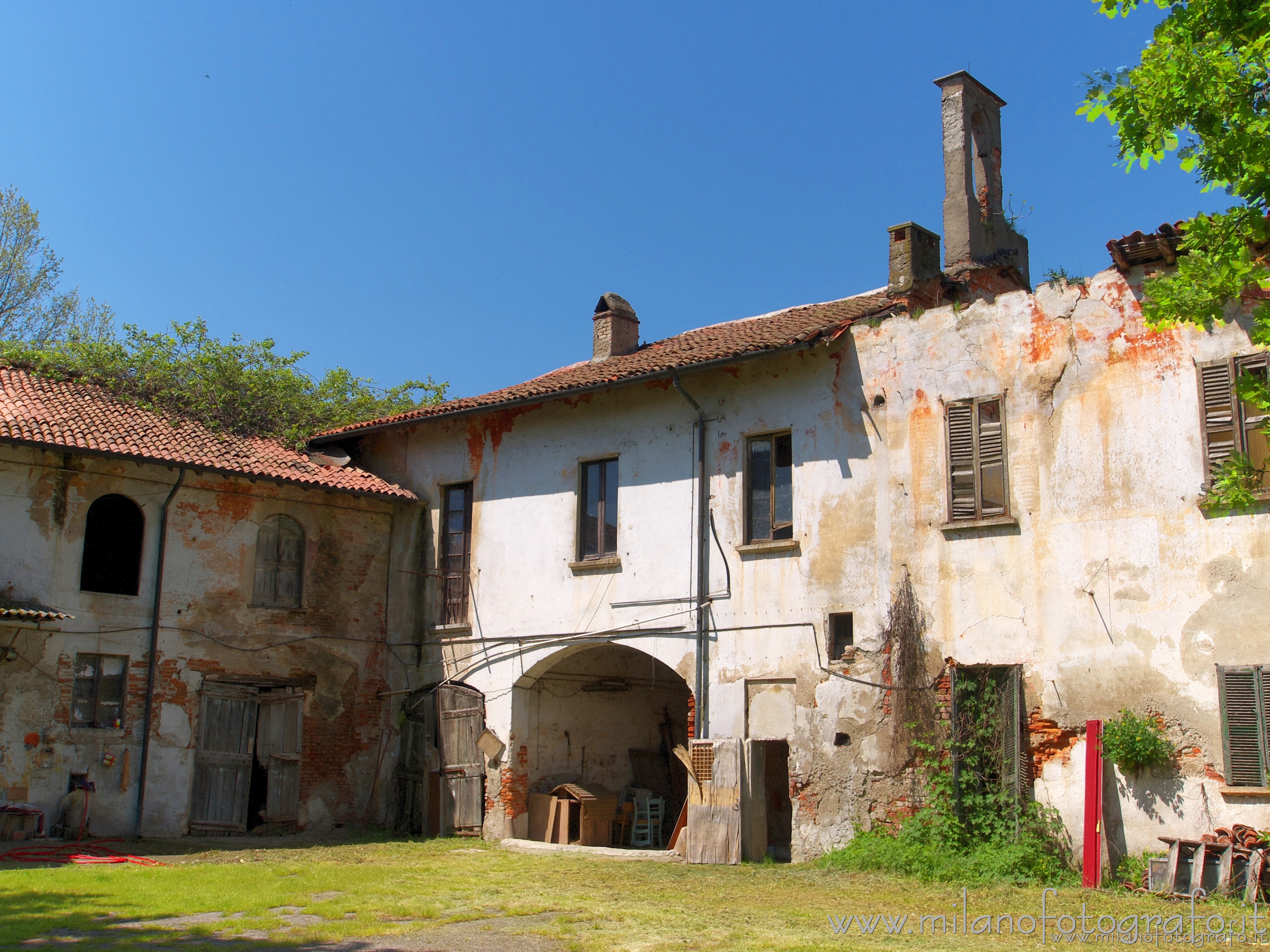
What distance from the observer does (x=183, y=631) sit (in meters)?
17.5

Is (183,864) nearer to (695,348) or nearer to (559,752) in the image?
(559,752)

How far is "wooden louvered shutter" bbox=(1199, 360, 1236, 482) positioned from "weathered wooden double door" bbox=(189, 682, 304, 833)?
12955 mm

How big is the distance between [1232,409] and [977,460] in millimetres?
2819

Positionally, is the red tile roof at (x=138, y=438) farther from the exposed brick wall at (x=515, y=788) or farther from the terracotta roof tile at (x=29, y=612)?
the exposed brick wall at (x=515, y=788)

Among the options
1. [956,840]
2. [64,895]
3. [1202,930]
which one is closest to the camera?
[1202,930]

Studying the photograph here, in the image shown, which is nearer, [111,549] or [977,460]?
[977,460]

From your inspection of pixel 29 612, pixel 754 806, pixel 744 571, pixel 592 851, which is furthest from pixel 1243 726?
pixel 29 612

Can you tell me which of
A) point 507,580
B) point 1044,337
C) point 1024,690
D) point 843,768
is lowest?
point 843,768

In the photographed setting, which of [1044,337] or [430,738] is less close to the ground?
[1044,337]

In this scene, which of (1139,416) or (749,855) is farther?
(749,855)

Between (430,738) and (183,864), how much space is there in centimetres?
518

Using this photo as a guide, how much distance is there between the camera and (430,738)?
62.2 feet

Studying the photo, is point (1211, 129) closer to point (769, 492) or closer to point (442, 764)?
point (769, 492)

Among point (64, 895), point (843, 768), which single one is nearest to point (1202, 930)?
point (843, 768)
